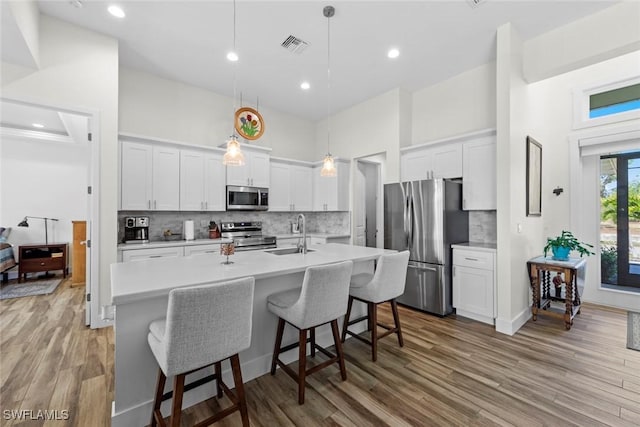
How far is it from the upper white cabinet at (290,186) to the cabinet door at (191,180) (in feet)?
4.23

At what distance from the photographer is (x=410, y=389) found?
6.82 ft

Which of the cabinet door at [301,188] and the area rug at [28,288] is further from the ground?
the cabinet door at [301,188]

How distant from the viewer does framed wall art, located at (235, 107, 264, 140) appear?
14.8ft

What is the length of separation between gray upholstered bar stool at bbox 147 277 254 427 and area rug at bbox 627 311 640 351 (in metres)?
3.75

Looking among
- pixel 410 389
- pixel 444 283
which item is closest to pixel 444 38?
pixel 444 283

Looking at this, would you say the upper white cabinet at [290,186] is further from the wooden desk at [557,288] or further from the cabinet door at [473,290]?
the wooden desk at [557,288]

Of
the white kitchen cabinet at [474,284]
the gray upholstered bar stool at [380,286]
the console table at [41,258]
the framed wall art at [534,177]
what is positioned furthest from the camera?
the console table at [41,258]

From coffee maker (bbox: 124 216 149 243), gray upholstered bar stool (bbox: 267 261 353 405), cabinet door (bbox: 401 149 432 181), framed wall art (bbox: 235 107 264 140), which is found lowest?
gray upholstered bar stool (bbox: 267 261 353 405)

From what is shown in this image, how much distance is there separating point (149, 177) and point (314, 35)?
282 centimetres

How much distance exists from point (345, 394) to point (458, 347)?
139 centimetres

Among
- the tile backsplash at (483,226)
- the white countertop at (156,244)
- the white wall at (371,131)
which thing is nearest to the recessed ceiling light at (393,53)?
the white wall at (371,131)

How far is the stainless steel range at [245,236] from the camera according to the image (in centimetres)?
442

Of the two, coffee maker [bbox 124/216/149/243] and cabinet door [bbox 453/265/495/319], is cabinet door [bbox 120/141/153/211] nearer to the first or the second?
coffee maker [bbox 124/216/149/243]

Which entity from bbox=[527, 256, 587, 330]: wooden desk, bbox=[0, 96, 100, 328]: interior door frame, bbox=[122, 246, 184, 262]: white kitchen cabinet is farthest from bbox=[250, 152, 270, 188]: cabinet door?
bbox=[527, 256, 587, 330]: wooden desk
